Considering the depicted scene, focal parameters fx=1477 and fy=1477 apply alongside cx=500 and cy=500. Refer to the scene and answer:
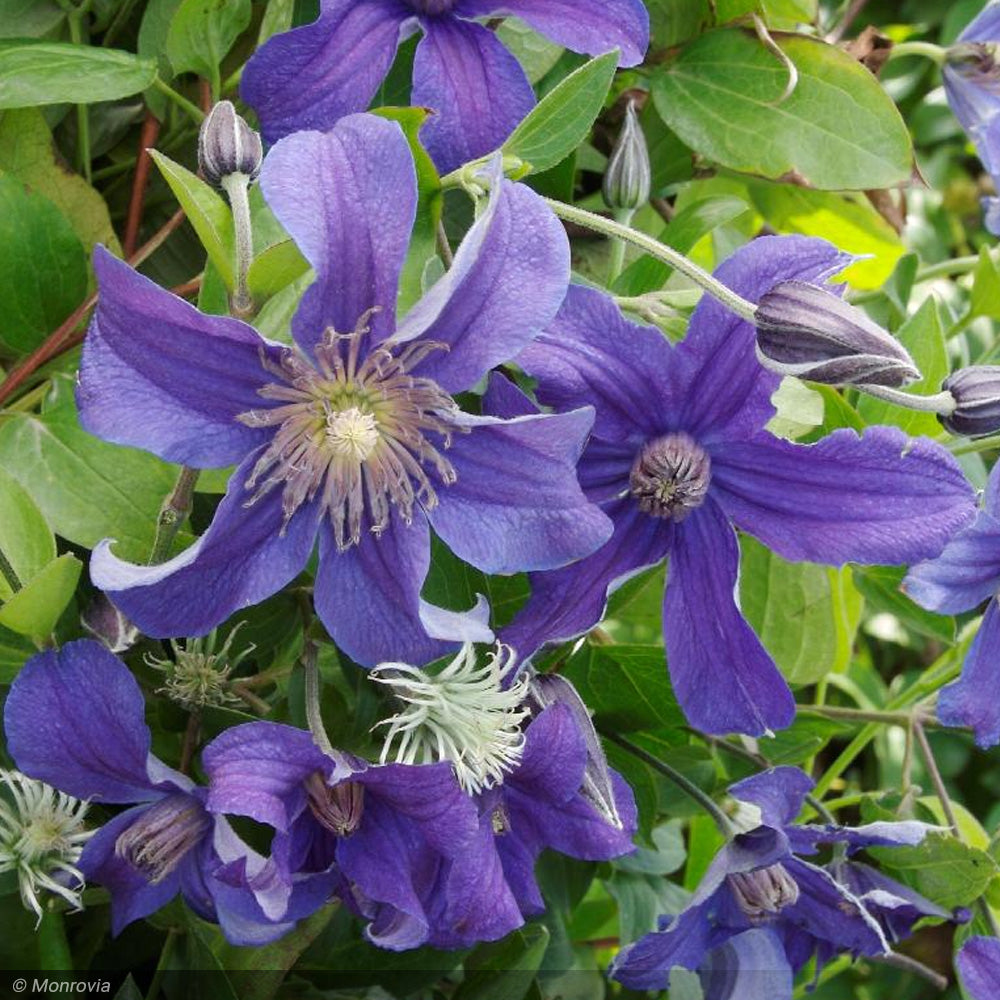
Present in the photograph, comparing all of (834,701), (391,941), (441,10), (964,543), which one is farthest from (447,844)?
(834,701)

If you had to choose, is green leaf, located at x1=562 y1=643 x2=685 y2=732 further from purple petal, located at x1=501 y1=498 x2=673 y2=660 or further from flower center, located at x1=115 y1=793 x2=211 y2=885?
flower center, located at x1=115 y1=793 x2=211 y2=885

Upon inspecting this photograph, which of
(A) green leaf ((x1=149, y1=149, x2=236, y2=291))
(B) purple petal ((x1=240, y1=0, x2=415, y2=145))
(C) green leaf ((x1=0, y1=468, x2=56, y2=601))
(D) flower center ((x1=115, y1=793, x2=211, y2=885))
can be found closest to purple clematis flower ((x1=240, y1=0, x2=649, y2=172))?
(B) purple petal ((x1=240, y1=0, x2=415, y2=145))

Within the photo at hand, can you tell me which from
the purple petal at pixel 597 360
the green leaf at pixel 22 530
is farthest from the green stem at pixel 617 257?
Answer: the green leaf at pixel 22 530

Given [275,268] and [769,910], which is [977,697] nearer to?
[769,910]

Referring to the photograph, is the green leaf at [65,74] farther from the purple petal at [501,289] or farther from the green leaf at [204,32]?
the purple petal at [501,289]

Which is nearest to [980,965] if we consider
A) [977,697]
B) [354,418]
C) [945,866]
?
[945,866]

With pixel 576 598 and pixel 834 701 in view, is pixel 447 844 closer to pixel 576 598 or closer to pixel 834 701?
pixel 576 598
